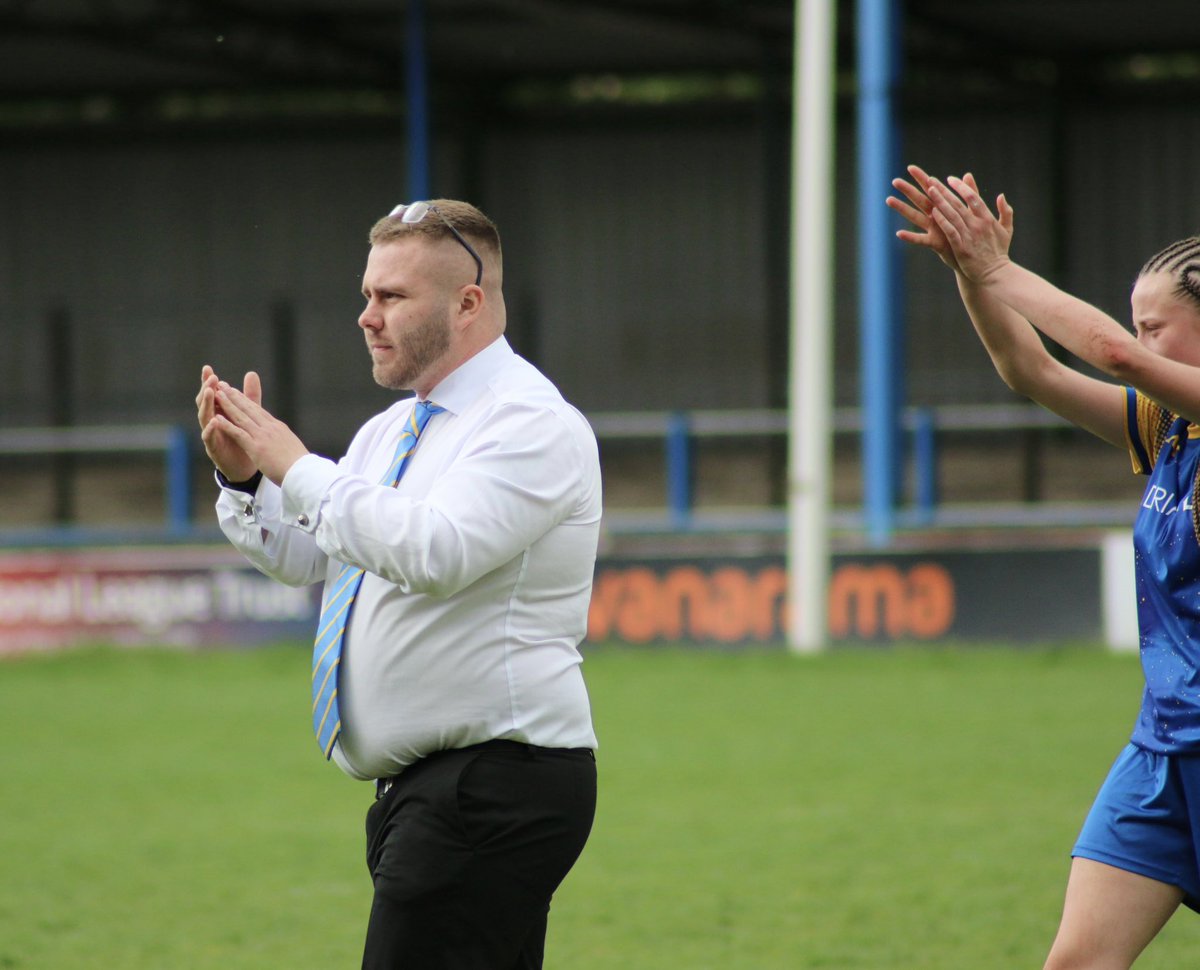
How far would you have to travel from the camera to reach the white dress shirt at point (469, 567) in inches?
118

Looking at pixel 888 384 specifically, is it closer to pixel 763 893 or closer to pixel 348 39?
pixel 763 893

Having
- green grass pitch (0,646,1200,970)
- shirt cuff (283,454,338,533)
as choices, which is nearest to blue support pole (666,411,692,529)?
green grass pitch (0,646,1200,970)

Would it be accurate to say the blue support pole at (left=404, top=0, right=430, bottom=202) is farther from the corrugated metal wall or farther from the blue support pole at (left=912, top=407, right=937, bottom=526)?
the blue support pole at (left=912, top=407, right=937, bottom=526)

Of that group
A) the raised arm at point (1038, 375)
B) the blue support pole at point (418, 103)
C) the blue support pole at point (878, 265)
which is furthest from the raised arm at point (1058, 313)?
the blue support pole at point (418, 103)

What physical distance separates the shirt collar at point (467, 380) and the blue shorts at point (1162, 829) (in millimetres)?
1465

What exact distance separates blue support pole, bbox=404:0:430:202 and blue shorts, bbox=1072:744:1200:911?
52.5ft

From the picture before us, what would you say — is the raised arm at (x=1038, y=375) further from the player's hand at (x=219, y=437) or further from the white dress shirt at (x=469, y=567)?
the player's hand at (x=219, y=437)

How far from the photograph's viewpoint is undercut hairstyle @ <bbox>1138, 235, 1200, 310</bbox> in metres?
3.22

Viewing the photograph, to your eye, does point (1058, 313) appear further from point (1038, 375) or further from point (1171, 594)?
point (1171, 594)

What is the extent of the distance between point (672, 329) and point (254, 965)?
855 inches

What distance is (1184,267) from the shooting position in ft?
10.6

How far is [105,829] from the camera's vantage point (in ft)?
25.4

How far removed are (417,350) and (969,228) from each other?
1.04 meters

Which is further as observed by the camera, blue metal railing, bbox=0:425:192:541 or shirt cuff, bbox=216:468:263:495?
blue metal railing, bbox=0:425:192:541
